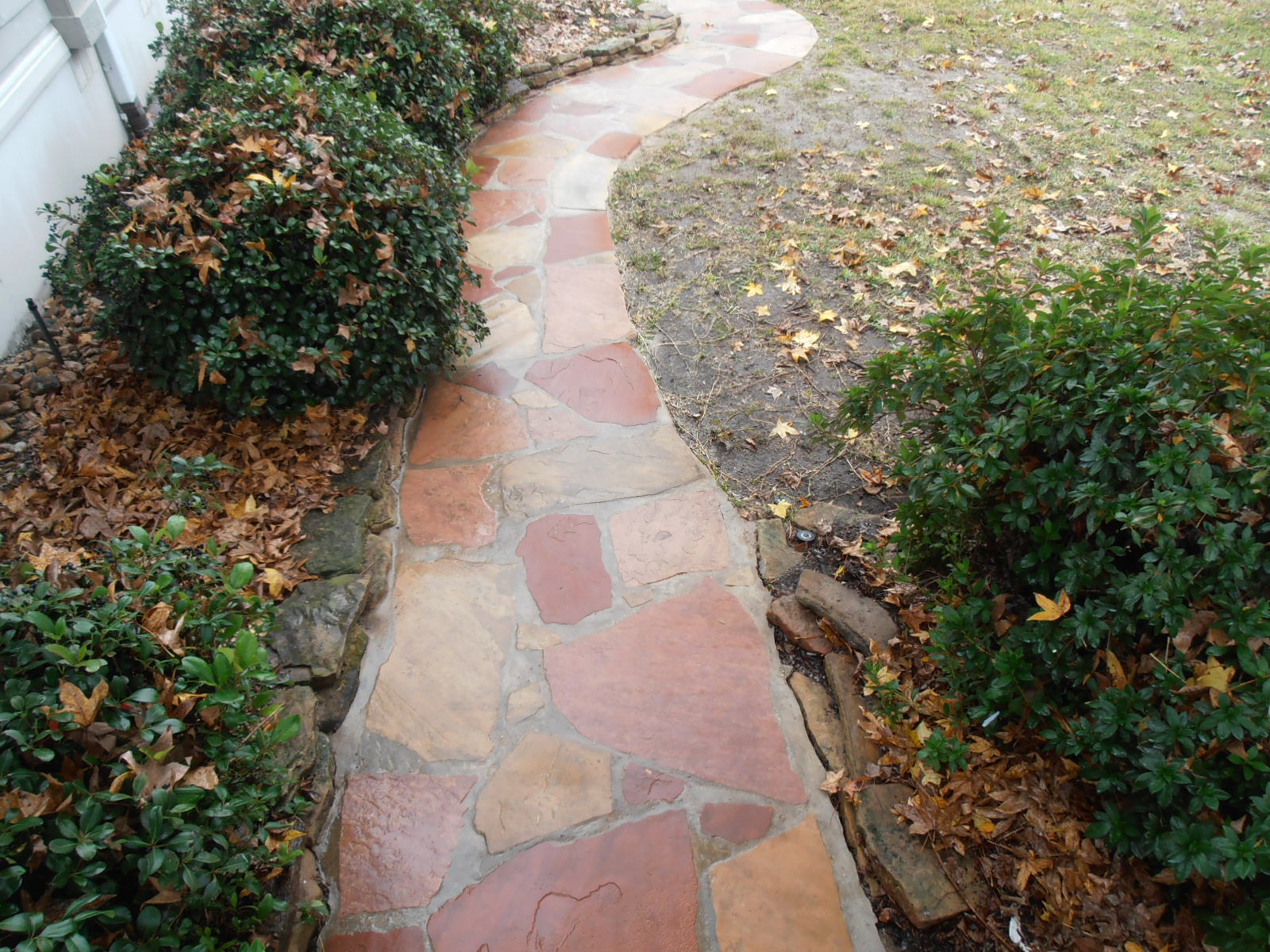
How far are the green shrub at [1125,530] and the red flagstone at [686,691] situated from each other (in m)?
0.60

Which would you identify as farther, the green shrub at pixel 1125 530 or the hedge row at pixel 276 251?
the hedge row at pixel 276 251

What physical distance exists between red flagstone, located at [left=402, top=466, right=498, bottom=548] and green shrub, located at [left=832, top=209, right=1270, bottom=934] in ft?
5.28

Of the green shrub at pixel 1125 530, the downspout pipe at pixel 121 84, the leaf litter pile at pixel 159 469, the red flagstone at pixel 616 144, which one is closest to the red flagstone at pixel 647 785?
the green shrub at pixel 1125 530

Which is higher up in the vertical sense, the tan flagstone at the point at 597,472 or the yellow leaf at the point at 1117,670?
the yellow leaf at the point at 1117,670

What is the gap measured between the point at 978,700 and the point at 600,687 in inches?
46.0

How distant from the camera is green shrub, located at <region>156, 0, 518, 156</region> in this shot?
4312 millimetres

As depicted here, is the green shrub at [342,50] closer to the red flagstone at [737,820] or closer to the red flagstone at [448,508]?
the red flagstone at [448,508]

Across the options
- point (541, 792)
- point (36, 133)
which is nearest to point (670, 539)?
point (541, 792)

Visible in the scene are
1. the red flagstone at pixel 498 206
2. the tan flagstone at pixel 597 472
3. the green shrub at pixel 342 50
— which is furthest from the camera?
the red flagstone at pixel 498 206

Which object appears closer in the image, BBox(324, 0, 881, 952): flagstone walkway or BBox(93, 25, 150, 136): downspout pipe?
BBox(324, 0, 881, 952): flagstone walkway

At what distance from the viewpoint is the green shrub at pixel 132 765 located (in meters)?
1.48

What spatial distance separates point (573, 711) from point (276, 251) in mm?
2146

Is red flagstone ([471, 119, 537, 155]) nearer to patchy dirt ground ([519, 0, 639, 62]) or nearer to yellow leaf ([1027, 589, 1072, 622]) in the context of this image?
patchy dirt ground ([519, 0, 639, 62])

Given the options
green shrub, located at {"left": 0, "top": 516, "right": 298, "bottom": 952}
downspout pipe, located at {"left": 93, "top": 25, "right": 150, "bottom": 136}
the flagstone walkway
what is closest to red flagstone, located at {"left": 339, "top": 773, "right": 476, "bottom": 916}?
the flagstone walkway
